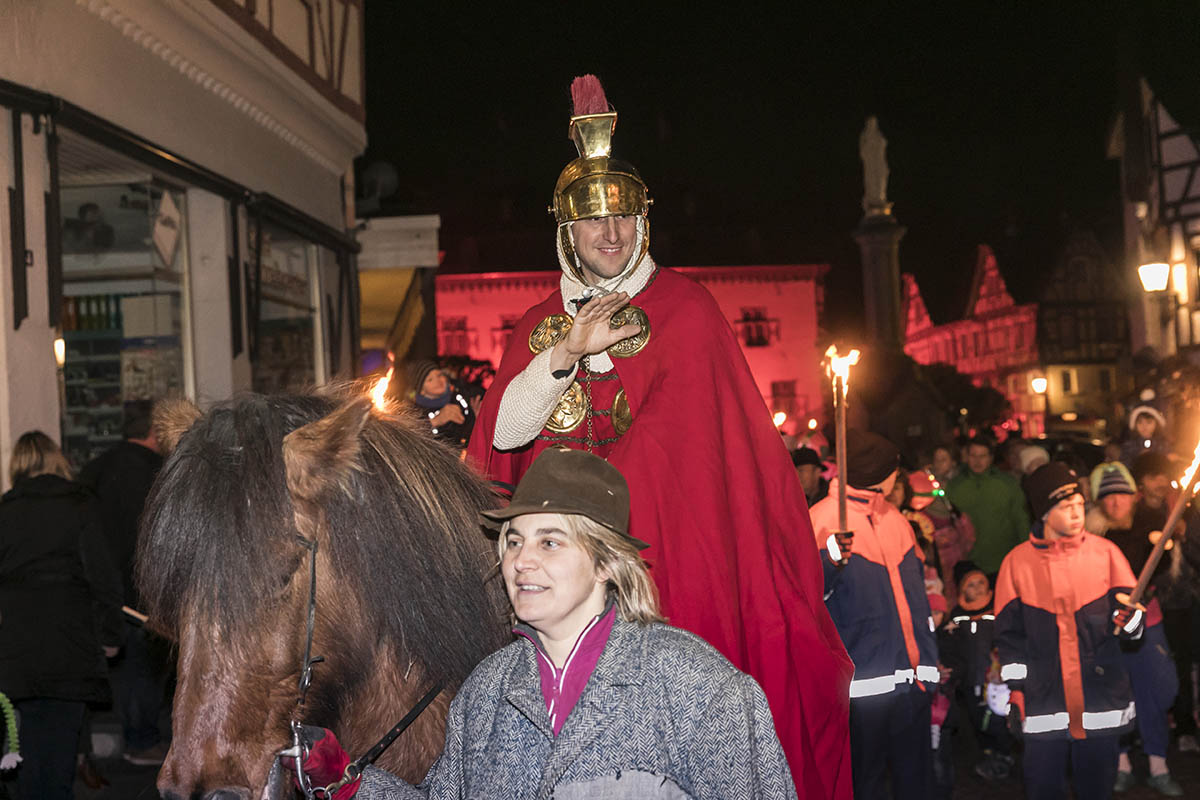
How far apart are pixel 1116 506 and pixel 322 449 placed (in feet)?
23.8

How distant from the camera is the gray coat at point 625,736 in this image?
245 cm

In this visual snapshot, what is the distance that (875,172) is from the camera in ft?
117

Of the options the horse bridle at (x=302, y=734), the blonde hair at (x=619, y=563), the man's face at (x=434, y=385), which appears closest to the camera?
the horse bridle at (x=302, y=734)

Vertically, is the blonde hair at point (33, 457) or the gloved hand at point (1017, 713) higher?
the blonde hair at point (33, 457)

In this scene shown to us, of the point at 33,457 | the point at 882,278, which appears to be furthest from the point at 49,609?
the point at 882,278

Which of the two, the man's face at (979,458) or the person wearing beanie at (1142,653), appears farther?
the man's face at (979,458)

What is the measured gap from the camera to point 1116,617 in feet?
19.5

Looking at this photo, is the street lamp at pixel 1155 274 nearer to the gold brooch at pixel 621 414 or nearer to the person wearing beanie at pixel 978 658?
the person wearing beanie at pixel 978 658

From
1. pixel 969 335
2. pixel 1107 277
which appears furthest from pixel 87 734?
pixel 969 335

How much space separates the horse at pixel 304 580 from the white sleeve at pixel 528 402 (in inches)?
14.5

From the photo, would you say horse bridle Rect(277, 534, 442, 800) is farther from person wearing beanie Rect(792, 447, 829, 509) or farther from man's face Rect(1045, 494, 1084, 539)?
person wearing beanie Rect(792, 447, 829, 509)

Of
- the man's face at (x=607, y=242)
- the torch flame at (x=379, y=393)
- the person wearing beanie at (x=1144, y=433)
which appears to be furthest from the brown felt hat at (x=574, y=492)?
the person wearing beanie at (x=1144, y=433)

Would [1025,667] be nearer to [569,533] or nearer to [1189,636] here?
[1189,636]

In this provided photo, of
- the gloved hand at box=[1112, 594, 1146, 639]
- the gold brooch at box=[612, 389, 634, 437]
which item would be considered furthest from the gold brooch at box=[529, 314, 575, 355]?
the gloved hand at box=[1112, 594, 1146, 639]
